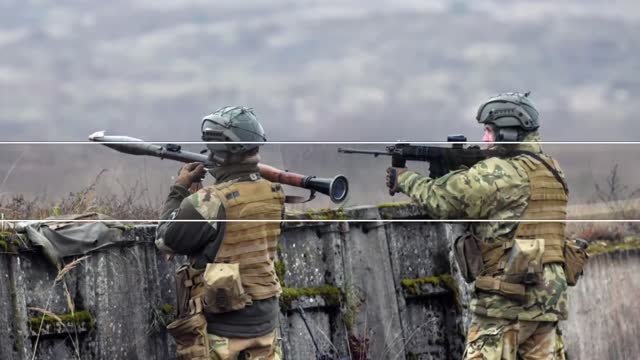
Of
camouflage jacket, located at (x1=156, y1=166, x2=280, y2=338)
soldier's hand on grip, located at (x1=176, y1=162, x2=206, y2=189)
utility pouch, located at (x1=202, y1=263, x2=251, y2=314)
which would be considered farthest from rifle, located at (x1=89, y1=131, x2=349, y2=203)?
utility pouch, located at (x1=202, y1=263, x2=251, y2=314)

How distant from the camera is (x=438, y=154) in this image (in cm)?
573

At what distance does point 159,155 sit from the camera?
523 cm

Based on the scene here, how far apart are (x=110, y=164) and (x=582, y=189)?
168cm

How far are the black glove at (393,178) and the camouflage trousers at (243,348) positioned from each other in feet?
2.88

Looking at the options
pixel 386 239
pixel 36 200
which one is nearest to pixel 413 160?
pixel 386 239

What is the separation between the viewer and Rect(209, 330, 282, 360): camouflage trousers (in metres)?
5.98

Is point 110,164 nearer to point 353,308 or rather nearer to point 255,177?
point 255,177

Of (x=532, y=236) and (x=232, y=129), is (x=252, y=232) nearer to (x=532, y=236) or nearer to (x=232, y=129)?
(x=232, y=129)

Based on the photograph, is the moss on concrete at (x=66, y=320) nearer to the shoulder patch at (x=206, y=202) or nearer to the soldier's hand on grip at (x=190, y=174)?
the shoulder patch at (x=206, y=202)

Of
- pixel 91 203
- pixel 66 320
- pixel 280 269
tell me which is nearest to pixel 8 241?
pixel 66 320

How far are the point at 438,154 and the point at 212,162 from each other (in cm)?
85

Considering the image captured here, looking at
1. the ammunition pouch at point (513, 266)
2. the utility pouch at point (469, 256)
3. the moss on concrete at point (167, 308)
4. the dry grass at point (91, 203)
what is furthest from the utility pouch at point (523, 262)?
the dry grass at point (91, 203)

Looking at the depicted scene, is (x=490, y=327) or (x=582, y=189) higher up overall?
(x=582, y=189)

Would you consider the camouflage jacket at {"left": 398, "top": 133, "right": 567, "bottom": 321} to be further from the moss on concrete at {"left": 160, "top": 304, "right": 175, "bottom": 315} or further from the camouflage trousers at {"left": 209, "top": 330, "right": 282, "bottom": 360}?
the moss on concrete at {"left": 160, "top": 304, "right": 175, "bottom": 315}
